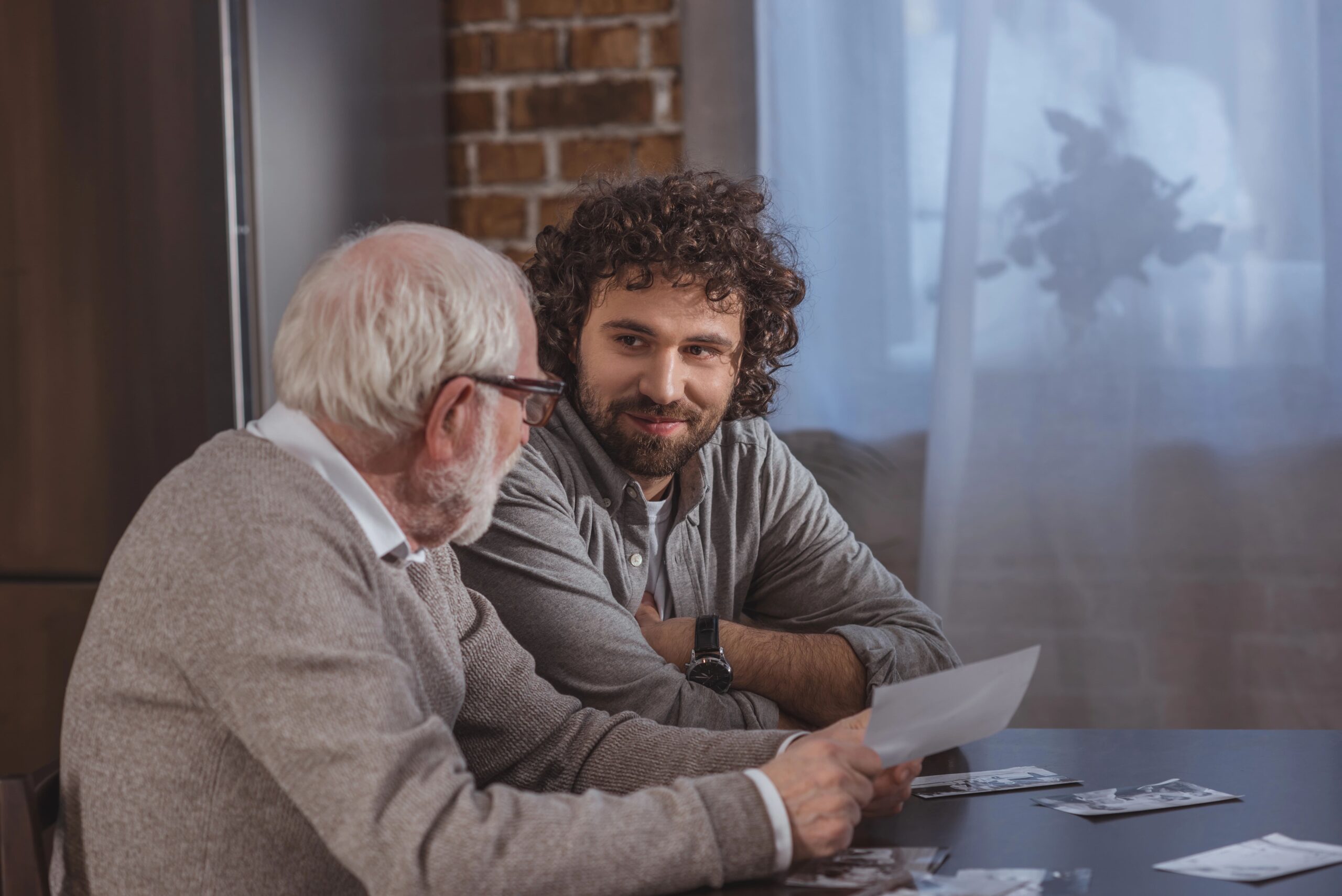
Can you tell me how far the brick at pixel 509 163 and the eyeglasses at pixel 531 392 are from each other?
1737 millimetres

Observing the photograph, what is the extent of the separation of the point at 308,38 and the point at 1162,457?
1880mm

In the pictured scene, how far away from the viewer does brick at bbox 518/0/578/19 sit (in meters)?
2.85

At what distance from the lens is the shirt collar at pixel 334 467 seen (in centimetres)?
110

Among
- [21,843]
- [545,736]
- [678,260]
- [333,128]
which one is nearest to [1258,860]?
[545,736]

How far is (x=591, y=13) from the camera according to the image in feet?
9.34

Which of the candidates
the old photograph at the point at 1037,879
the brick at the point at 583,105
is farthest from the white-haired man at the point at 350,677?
the brick at the point at 583,105

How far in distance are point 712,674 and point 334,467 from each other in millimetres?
766

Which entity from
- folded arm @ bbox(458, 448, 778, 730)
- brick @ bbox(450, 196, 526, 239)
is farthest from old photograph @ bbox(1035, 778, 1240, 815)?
brick @ bbox(450, 196, 526, 239)

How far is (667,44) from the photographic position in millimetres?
2836

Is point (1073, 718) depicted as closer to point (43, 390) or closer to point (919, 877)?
point (919, 877)

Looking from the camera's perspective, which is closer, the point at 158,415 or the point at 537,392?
the point at 537,392

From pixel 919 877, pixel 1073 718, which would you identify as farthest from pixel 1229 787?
pixel 1073 718

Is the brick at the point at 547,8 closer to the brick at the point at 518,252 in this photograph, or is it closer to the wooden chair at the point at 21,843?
the brick at the point at 518,252

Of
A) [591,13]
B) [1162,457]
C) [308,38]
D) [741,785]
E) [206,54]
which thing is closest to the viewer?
[741,785]
